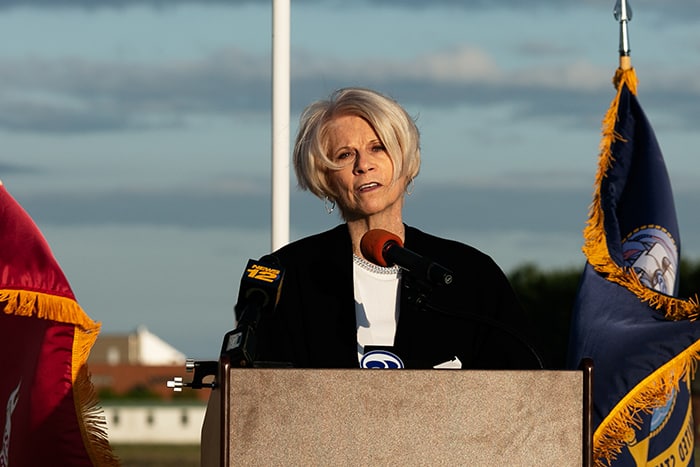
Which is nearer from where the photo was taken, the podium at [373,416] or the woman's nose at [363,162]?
the podium at [373,416]

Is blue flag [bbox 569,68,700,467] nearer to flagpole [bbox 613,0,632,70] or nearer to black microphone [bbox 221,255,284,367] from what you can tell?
flagpole [bbox 613,0,632,70]

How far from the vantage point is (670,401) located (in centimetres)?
547

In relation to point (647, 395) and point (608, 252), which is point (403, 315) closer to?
point (647, 395)

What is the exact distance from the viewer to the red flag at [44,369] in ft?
14.4

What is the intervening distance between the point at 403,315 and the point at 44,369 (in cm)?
147

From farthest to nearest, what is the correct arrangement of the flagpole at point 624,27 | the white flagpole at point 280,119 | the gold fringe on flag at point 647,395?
the flagpole at point 624,27
the white flagpole at point 280,119
the gold fringe on flag at point 647,395

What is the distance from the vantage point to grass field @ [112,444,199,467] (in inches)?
1010

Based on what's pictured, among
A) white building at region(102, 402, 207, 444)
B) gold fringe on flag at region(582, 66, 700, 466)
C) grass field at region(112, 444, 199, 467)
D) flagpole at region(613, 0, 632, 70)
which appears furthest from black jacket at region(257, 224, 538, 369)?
white building at region(102, 402, 207, 444)

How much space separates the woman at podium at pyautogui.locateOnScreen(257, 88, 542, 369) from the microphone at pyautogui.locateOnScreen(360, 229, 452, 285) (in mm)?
233

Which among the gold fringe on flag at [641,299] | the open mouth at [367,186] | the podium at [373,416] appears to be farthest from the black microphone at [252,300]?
the gold fringe on flag at [641,299]

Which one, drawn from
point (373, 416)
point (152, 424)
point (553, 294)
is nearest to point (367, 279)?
point (373, 416)

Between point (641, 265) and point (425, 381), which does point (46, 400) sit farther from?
point (641, 265)

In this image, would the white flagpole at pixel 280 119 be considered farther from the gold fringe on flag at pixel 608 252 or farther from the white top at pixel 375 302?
the white top at pixel 375 302

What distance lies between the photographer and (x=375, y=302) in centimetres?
369
